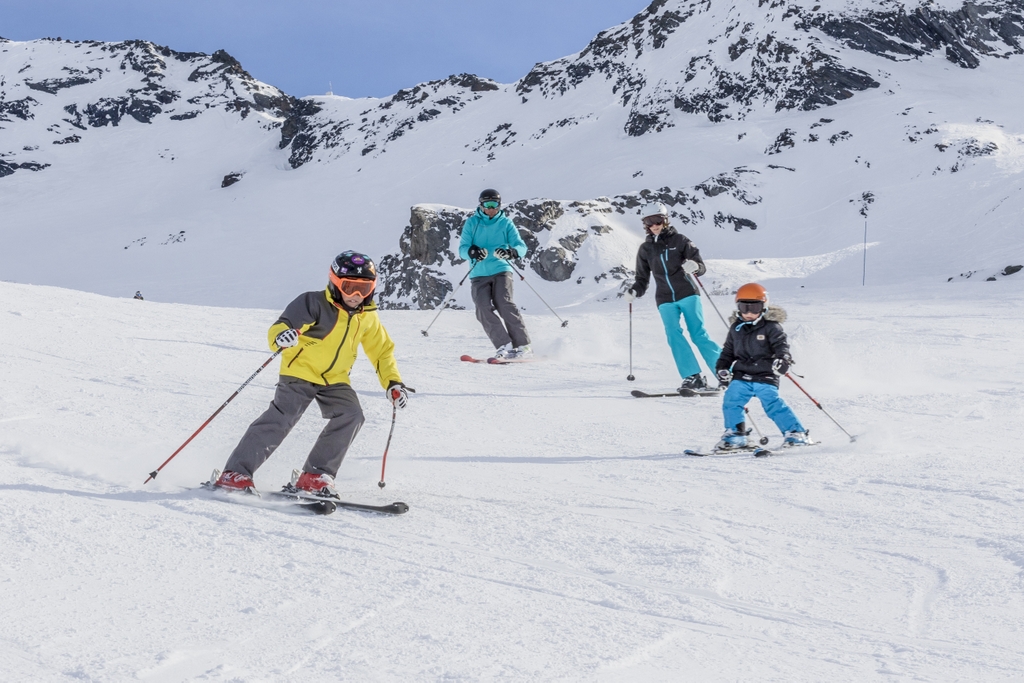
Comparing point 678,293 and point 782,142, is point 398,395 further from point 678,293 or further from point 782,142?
point 782,142

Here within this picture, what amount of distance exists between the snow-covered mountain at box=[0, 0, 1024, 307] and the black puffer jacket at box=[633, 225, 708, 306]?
1676 centimetres

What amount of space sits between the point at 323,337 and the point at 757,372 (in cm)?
292

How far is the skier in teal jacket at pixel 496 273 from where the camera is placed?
32.4 ft

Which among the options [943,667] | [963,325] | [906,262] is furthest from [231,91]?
[943,667]

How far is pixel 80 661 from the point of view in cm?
240

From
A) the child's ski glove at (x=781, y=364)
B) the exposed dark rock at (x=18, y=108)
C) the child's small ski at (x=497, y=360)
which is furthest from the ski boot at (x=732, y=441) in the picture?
the exposed dark rock at (x=18, y=108)

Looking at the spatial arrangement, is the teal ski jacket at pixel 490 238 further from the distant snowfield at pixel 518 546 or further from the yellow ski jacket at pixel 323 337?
the yellow ski jacket at pixel 323 337

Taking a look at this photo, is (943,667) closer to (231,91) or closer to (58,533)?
(58,533)

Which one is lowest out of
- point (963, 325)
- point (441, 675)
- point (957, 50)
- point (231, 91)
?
point (441, 675)

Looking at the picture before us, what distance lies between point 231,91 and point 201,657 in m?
116

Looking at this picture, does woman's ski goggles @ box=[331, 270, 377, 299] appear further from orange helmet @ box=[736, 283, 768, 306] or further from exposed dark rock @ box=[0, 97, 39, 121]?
exposed dark rock @ box=[0, 97, 39, 121]

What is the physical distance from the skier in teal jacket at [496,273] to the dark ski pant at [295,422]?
544 centimetres

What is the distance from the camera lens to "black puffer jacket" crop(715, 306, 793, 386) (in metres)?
5.61

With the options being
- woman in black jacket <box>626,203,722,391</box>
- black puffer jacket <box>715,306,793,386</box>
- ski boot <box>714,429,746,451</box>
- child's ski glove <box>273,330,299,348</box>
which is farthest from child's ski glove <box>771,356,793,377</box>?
child's ski glove <box>273,330,299,348</box>
